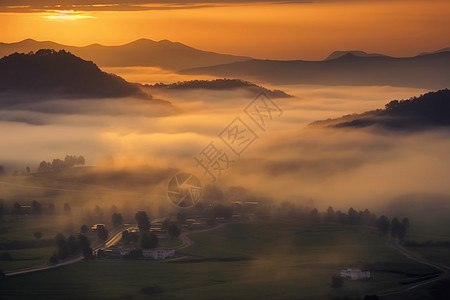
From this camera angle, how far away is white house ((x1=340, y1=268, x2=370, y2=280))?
92875 millimetres

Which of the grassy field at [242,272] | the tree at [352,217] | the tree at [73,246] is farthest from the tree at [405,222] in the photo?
the tree at [73,246]

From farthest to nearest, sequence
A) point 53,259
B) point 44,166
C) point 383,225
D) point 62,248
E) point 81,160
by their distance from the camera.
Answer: point 81,160, point 44,166, point 383,225, point 62,248, point 53,259

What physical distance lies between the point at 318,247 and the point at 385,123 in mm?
67757

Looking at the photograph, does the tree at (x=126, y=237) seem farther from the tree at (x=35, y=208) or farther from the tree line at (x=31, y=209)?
the tree at (x=35, y=208)

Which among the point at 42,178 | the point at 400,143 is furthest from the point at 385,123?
the point at 42,178

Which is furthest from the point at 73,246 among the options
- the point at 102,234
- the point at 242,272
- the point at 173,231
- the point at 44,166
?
the point at 44,166

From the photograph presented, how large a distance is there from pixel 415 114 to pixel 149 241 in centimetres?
7327

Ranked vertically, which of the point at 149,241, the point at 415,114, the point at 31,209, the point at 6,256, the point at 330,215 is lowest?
the point at 6,256

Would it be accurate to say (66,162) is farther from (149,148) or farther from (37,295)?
(37,295)

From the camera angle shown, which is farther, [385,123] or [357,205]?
[385,123]

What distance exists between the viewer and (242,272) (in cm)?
9750

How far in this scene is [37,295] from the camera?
88.1 metres

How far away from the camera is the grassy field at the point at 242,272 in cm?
8962

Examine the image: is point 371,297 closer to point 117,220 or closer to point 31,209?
point 117,220
